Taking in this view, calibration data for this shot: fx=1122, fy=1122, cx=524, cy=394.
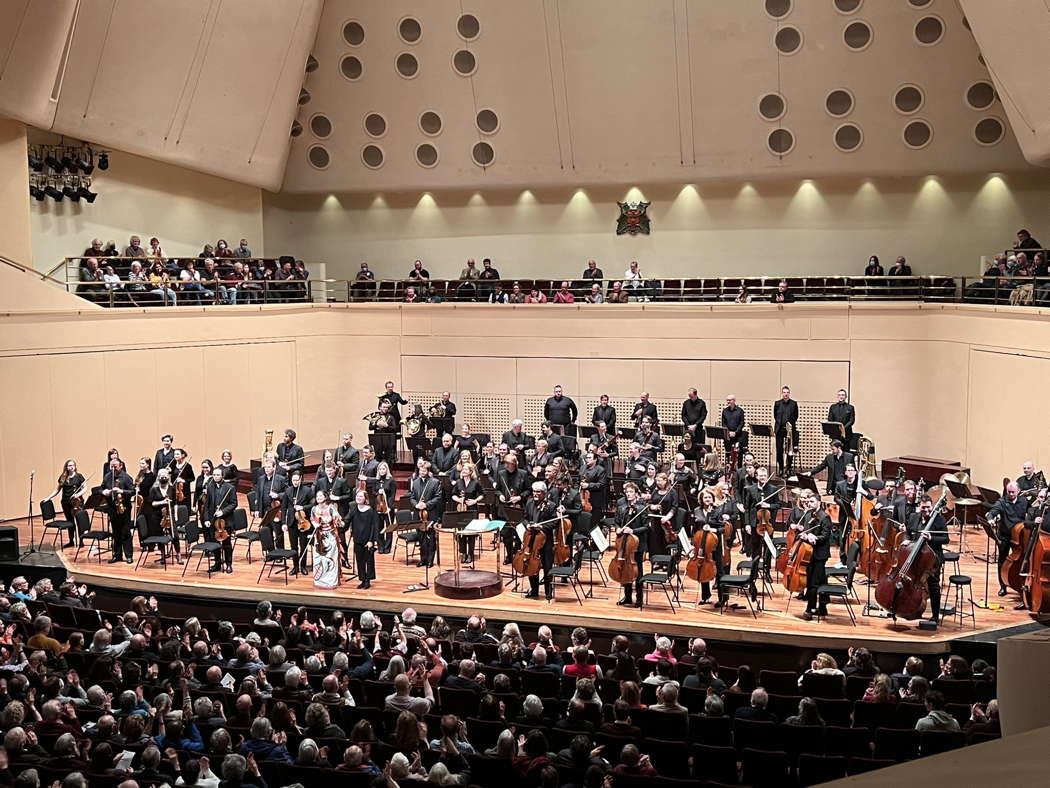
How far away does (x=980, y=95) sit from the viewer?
69.2ft

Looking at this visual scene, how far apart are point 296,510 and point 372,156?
41.5 feet

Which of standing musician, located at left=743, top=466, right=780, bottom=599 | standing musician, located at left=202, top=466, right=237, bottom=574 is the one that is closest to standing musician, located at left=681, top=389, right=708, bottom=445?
standing musician, located at left=743, top=466, right=780, bottom=599

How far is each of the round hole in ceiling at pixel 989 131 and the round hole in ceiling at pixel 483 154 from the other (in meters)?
9.70

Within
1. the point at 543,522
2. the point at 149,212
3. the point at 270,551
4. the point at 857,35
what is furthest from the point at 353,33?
the point at 543,522

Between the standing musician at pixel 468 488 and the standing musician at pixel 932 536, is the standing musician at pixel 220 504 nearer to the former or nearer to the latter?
the standing musician at pixel 468 488

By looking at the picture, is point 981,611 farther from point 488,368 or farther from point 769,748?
point 488,368

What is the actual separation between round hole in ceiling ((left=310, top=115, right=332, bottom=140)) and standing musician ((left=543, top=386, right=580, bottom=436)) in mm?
9199

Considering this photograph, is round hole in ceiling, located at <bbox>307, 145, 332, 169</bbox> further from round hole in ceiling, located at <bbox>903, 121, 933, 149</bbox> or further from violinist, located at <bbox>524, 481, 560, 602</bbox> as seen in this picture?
violinist, located at <bbox>524, 481, 560, 602</bbox>

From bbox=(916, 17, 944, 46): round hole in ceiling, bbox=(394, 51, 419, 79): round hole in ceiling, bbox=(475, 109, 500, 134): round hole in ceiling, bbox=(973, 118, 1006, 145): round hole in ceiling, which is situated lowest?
bbox=(973, 118, 1006, 145): round hole in ceiling

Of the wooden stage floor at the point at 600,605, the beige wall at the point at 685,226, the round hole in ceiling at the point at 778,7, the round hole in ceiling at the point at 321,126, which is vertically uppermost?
the round hole in ceiling at the point at 778,7

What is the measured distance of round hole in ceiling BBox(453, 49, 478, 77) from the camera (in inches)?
892

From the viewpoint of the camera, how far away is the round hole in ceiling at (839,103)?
851 inches

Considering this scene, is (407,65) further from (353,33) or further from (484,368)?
(484,368)

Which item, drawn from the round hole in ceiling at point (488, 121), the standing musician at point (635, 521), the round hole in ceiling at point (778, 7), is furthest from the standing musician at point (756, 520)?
the round hole in ceiling at point (488, 121)
